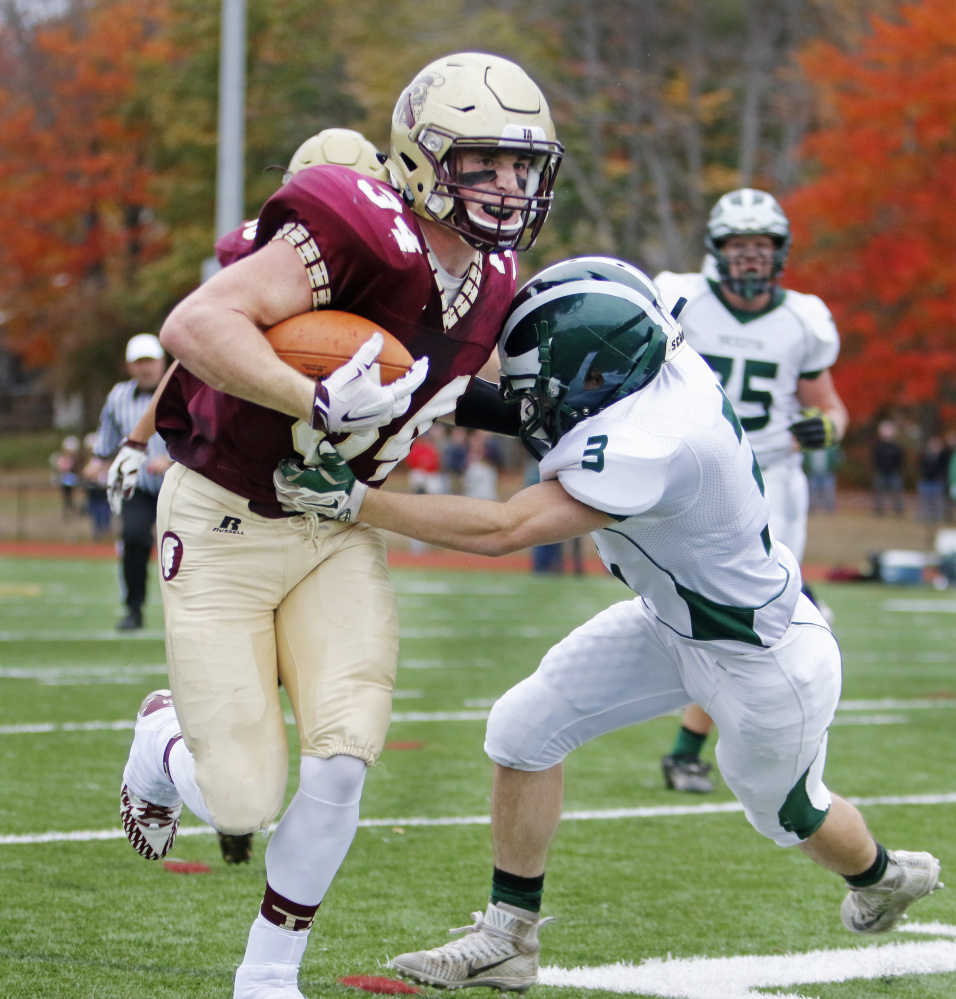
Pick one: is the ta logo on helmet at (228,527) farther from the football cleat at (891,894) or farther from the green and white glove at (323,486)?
the football cleat at (891,894)

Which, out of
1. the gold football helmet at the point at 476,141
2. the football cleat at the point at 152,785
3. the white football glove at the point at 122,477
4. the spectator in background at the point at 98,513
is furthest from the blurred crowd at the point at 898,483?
the gold football helmet at the point at 476,141

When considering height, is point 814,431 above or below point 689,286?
below

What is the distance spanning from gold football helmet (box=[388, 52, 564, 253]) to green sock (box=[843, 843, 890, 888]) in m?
1.64

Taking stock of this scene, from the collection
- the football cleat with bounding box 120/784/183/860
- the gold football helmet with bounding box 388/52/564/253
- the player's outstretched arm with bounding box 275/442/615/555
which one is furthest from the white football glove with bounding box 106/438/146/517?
the gold football helmet with bounding box 388/52/564/253

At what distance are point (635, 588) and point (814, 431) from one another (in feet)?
9.07

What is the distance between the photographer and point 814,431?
5918 mm

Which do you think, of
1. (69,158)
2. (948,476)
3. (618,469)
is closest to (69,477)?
(948,476)

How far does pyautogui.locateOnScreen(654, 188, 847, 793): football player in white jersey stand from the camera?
19.9 feet

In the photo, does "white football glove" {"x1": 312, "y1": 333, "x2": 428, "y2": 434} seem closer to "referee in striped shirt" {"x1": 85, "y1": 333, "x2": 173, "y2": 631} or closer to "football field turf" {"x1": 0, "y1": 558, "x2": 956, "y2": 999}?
"football field turf" {"x1": 0, "y1": 558, "x2": 956, "y2": 999}

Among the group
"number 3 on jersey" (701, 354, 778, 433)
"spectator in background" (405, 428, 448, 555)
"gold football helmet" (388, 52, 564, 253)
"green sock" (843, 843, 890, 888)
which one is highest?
"gold football helmet" (388, 52, 564, 253)

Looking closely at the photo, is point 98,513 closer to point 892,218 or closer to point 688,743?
point 892,218

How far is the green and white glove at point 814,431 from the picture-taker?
19.4ft

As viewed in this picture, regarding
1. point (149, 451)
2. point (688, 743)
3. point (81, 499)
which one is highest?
point (149, 451)

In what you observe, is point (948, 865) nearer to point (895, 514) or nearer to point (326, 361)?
point (326, 361)
